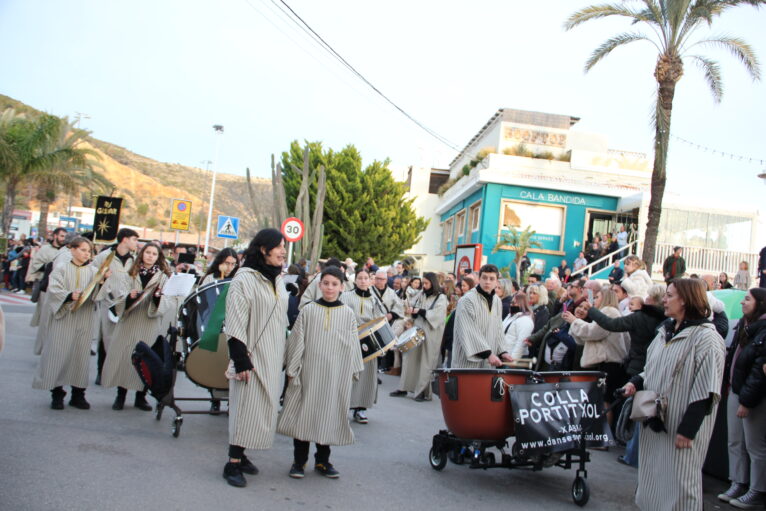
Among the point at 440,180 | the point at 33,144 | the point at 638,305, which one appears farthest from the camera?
the point at 440,180

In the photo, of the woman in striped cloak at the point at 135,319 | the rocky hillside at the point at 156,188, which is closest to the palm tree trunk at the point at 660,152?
the woman in striped cloak at the point at 135,319

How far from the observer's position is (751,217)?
86.4 ft

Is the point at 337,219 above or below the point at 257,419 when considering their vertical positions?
above

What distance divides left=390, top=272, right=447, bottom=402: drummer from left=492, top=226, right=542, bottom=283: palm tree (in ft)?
52.7

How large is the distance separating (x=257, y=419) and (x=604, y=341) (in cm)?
420

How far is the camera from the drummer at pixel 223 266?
7973 millimetres

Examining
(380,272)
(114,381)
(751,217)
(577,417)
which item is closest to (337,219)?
(751,217)

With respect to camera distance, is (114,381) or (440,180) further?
(440,180)

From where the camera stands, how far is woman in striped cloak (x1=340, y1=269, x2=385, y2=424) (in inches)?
321

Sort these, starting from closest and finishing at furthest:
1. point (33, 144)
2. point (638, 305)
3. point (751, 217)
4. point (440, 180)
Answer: point (638, 305), point (751, 217), point (33, 144), point (440, 180)

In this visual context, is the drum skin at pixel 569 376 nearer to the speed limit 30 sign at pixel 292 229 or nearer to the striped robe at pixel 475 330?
the striped robe at pixel 475 330

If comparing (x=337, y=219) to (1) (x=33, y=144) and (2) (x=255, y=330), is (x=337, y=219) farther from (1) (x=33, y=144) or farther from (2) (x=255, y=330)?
(2) (x=255, y=330)

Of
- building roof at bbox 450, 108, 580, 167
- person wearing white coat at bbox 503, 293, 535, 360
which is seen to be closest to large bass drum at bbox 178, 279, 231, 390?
person wearing white coat at bbox 503, 293, 535, 360

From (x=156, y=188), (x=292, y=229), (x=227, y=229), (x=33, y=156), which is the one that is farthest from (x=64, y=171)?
(x=156, y=188)
